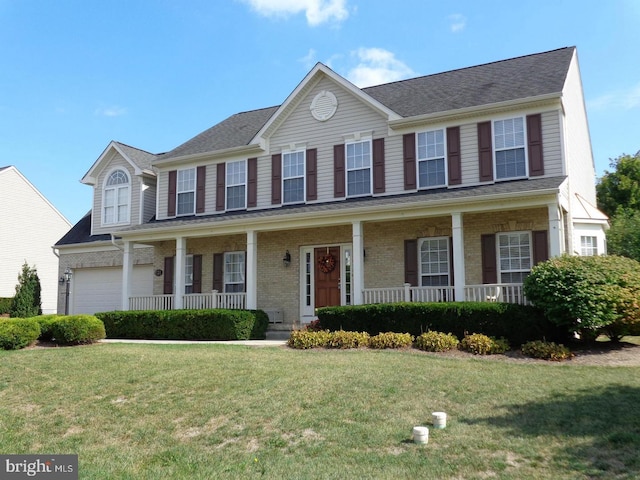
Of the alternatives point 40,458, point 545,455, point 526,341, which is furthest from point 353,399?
point 526,341

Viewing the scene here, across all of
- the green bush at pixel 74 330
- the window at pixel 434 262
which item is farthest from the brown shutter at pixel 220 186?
the window at pixel 434 262

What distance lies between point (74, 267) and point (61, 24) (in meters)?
12.1

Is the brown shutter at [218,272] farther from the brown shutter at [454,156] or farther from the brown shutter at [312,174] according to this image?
the brown shutter at [454,156]

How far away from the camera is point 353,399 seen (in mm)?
7664

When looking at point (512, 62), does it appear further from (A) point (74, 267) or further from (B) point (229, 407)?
A: (A) point (74, 267)

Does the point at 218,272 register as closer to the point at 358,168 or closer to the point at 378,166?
the point at 358,168

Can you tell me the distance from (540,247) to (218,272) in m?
10.3

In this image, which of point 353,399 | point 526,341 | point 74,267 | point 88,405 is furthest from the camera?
point 74,267

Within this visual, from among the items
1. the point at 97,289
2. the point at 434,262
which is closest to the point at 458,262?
the point at 434,262

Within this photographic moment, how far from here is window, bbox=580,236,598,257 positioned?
51.9 ft

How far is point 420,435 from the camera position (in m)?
6.02

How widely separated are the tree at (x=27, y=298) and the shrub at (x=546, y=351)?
2038 cm

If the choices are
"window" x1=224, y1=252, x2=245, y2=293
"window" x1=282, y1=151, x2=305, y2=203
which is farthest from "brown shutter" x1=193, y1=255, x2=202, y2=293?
"window" x1=282, y1=151, x2=305, y2=203

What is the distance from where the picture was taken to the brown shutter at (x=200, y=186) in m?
19.3
